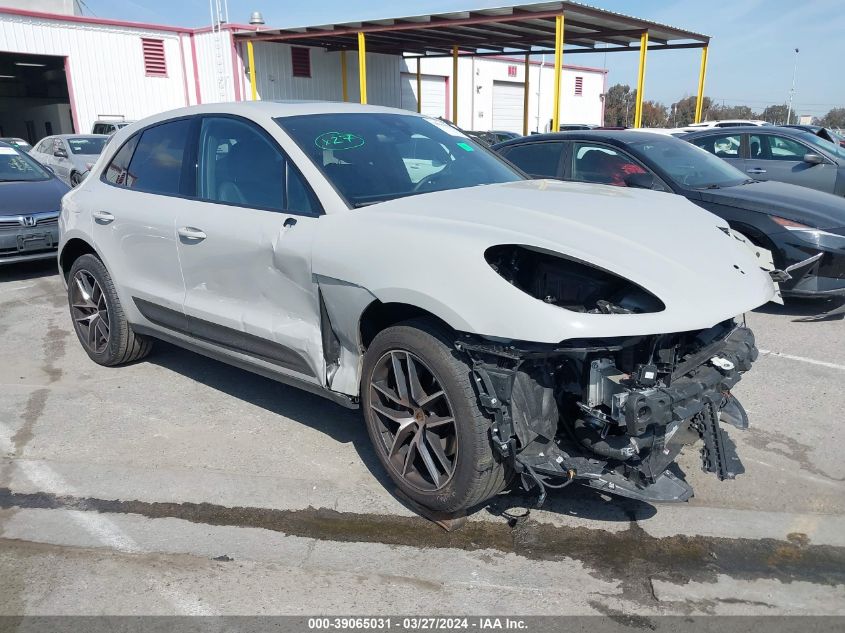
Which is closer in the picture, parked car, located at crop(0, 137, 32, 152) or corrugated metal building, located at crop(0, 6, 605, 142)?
parked car, located at crop(0, 137, 32, 152)

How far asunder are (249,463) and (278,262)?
45.5 inches

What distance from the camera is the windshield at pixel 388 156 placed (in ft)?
12.0

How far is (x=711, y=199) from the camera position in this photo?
21.0 ft

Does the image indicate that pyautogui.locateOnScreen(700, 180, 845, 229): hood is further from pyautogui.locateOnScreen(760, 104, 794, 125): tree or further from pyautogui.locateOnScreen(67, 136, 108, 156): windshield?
pyautogui.locateOnScreen(760, 104, 794, 125): tree

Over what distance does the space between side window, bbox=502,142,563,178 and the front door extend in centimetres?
376

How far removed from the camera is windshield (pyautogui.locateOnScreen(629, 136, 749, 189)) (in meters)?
6.61

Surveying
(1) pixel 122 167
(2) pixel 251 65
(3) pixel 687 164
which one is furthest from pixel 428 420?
(2) pixel 251 65

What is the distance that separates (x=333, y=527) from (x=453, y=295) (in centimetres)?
128

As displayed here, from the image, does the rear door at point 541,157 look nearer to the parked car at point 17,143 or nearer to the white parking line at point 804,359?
the white parking line at point 804,359

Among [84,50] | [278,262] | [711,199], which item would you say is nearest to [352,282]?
[278,262]

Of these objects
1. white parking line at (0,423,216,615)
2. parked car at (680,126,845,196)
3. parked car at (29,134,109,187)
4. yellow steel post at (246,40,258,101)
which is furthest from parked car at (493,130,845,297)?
yellow steel post at (246,40,258,101)

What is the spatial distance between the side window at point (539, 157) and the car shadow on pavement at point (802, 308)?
7.92ft

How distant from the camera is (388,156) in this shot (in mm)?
3934

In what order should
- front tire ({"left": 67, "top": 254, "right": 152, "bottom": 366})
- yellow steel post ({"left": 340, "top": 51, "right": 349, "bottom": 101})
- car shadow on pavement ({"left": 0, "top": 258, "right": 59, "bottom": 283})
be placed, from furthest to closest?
yellow steel post ({"left": 340, "top": 51, "right": 349, "bottom": 101}) < car shadow on pavement ({"left": 0, "top": 258, "right": 59, "bottom": 283}) < front tire ({"left": 67, "top": 254, "right": 152, "bottom": 366})
